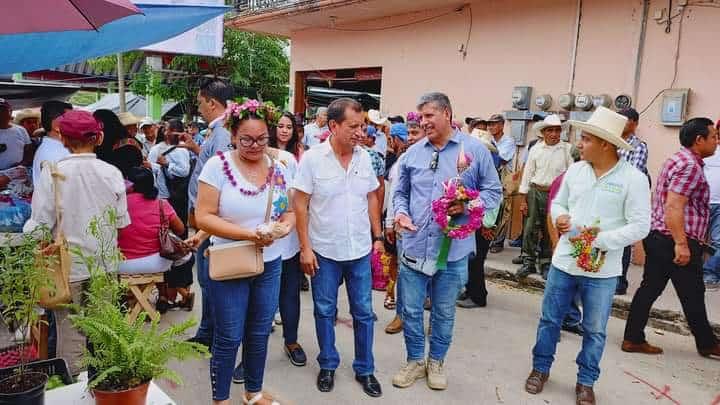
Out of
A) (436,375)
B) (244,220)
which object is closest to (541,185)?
(436,375)

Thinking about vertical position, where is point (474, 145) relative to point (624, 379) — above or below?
above

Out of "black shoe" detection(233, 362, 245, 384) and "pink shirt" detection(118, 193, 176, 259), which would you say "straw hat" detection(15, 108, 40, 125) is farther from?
"black shoe" detection(233, 362, 245, 384)

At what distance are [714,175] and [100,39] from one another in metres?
6.92

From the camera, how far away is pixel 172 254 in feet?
12.8

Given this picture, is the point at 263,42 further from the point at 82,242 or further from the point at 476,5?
the point at 82,242

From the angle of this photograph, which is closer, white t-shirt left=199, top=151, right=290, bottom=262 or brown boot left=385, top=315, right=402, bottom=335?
white t-shirt left=199, top=151, right=290, bottom=262

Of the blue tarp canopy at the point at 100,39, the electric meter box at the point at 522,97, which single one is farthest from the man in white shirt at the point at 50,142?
the electric meter box at the point at 522,97

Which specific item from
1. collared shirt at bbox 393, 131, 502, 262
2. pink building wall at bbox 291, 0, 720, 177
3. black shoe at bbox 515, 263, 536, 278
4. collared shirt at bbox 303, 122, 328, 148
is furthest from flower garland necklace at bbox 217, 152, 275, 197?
pink building wall at bbox 291, 0, 720, 177

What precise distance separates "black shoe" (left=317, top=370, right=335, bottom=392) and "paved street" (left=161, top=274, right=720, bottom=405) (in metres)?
0.05

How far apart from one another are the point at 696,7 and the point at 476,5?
3263 millimetres

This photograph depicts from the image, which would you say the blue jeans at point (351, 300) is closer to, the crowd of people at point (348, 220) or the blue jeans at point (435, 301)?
the crowd of people at point (348, 220)

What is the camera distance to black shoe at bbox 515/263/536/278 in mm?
6102

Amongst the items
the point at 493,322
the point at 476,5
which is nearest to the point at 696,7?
the point at 476,5

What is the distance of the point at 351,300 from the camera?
3.47 metres
